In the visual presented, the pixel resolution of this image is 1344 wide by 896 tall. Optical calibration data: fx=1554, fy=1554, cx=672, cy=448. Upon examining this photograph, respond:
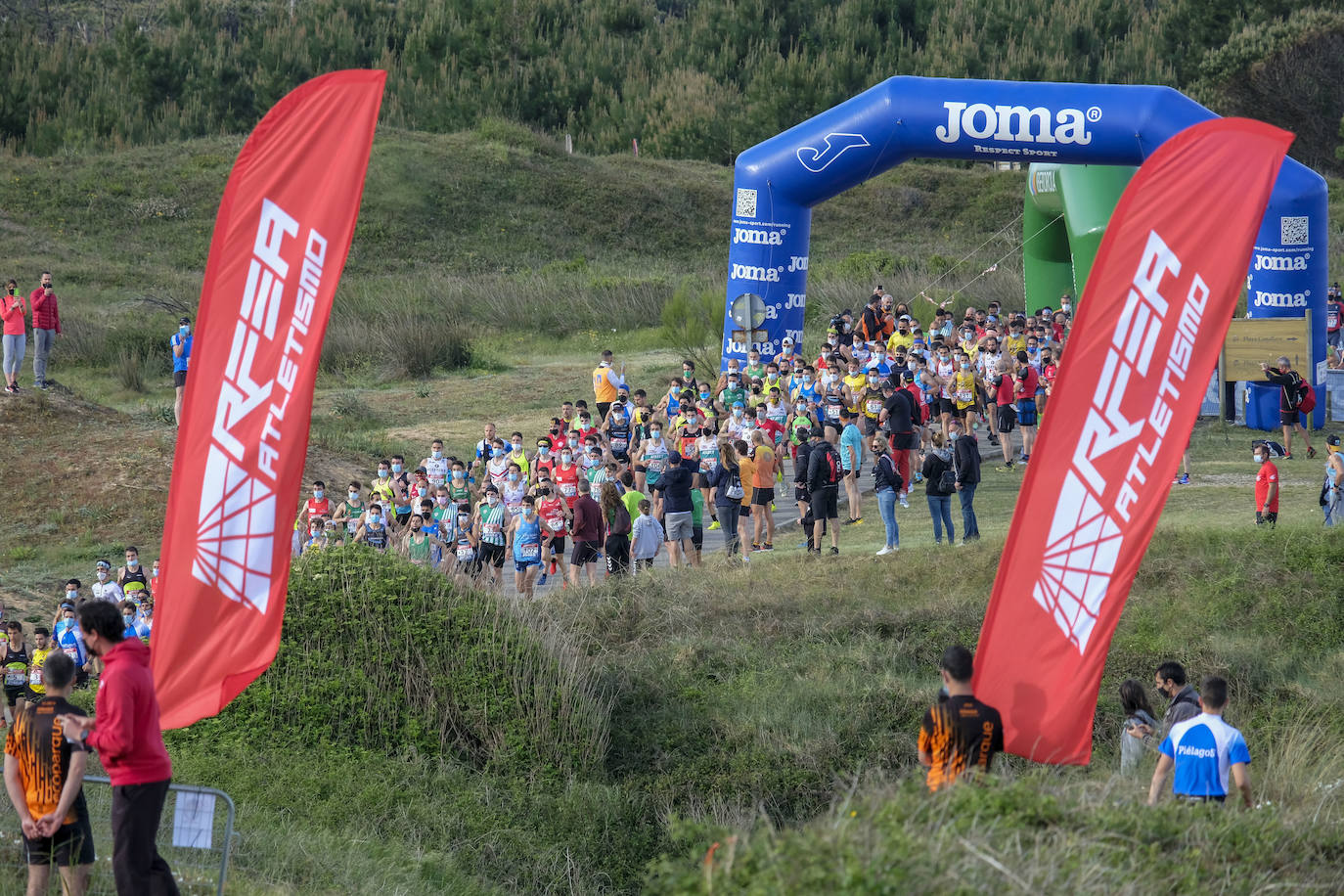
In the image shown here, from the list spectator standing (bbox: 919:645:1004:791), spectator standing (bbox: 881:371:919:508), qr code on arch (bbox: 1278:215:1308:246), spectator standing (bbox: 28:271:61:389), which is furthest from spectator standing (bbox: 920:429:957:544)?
spectator standing (bbox: 28:271:61:389)

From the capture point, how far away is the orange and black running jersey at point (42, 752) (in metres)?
6.86

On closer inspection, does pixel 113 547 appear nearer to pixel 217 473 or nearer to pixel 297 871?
pixel 297 871

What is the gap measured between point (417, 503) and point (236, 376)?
871 centimetres

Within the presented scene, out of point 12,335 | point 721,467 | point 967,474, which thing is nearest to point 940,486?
point 967,474

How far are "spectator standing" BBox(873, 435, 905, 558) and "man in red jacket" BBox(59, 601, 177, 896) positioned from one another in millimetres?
10286

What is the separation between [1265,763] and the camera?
11.2 metres

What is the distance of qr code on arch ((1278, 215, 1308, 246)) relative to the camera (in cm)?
2119

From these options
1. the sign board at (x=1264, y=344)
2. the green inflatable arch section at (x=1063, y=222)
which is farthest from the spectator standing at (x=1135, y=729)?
the green inflatable arch section at (x=1063, y=222)

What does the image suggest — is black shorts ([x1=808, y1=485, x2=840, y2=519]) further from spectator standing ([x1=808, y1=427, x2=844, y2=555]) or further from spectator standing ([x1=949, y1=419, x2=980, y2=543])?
spectator standing ([x1=949, y1=419, x2=980, y2=543])

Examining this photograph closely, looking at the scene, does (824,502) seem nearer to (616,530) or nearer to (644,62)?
(616,530)

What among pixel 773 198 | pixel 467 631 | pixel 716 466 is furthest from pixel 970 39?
pixel 467 631

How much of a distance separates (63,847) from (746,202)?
58.3ft

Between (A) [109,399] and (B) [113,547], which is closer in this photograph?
(B) [113,547]

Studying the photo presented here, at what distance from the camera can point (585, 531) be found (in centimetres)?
1596
